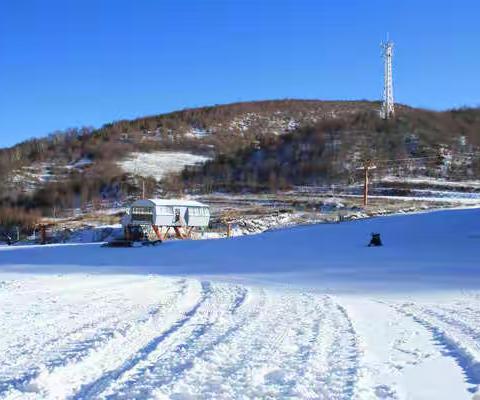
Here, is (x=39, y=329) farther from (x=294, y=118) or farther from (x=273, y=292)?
(x=294, y=118)

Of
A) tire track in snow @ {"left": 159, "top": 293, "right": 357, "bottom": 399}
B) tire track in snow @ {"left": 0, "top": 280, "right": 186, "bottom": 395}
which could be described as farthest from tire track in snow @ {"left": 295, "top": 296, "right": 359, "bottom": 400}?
tire track in snow @ {"left": 0, "top": 280, "right": 186, "bottom": 395}

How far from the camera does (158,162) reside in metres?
92.2

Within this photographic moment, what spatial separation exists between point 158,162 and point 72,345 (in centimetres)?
8795

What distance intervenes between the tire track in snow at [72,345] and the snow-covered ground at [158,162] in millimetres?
76290

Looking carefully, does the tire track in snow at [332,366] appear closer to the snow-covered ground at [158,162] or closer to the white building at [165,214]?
the white building at [165,214]

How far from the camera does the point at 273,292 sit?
10977 millimetres

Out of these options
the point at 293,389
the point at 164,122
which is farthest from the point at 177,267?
the point at 164,122

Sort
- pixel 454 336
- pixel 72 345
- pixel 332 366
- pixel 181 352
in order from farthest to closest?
1. pixel 454 336
2. pixel 72 345
3. pixel 181 352
4. pixel 332 366

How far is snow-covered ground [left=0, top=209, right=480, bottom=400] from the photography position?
13.1 ft

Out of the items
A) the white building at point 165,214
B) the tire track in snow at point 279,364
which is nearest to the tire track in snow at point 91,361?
the tire track in snow at point 279,364

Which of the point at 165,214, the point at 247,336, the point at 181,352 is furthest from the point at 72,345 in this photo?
the point at 165,214

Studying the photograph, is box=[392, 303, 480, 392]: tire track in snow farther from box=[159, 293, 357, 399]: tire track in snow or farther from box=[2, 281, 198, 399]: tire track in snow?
Answer: box=[2, 281, 198, 399]: tire track in snow

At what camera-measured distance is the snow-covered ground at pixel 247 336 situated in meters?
4.00

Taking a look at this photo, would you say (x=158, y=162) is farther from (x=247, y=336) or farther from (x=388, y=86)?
(x=247, y=336)
